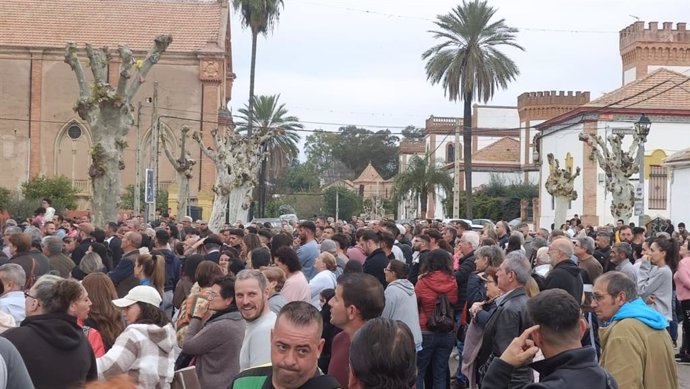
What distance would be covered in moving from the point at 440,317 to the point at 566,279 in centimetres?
136

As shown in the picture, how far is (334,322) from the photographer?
6555 mm

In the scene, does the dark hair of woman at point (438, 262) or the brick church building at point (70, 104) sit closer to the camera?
the dark hair of woman at point (438, 262)

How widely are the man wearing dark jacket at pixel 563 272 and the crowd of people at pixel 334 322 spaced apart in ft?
0.07

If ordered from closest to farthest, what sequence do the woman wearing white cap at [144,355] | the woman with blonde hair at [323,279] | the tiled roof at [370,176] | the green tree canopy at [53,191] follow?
the woman wearing white cap at [144,355], the woman with blonde hair at [323,279], the green tree canopy at [53,191], the tiled roof at [370,176]

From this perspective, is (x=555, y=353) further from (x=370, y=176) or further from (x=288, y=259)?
(x=370, y=176)

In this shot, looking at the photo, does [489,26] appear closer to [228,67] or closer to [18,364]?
[228,67]

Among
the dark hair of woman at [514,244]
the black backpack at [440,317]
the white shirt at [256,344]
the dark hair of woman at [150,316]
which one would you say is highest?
the dark hair of woman at [514,244]

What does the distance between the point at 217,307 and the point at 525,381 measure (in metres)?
2.76

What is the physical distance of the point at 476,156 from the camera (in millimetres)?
90812

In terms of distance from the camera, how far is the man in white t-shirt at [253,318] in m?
6.92

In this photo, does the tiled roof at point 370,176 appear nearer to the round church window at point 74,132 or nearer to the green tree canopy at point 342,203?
the green tree canopy at point 342,203

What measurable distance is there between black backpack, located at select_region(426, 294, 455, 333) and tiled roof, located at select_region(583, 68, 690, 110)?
151 feet

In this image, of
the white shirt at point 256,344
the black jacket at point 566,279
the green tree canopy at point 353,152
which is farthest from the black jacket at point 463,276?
the green tree canopy at point 353,152

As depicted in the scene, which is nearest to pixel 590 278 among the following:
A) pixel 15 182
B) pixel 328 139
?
pixel 15 182
